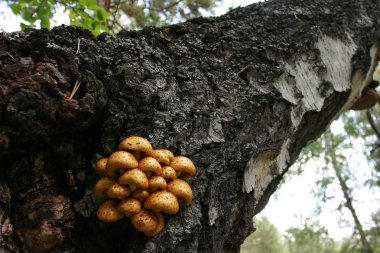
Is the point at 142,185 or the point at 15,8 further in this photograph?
the point at 15,8

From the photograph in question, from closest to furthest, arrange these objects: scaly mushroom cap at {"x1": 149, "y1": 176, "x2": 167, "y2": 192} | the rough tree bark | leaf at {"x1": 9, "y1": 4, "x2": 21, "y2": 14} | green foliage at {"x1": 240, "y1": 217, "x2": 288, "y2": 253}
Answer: the rough tree bark
scaly mushroom cap at {"x1": 149, "y1": 176, "x2": 167, "y2": 192}
leaf at {"x1": 9, "y1": 4, "x2": 21, "y2": 14}
green foliage at {"x1": 240, "y1": 217, "x2": 288, "y2": 253}

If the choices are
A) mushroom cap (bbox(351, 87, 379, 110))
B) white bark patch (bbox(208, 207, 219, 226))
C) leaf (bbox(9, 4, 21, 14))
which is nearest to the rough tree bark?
white bark patch (bbox(208, 207, 219, 226))

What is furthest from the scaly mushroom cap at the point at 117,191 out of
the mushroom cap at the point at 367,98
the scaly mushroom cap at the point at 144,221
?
the mushroom cap at the point at 367,98

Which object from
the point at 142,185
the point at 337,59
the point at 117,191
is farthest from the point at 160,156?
the point at 337,59

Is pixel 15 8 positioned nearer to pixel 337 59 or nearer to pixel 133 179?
pixel 133 179

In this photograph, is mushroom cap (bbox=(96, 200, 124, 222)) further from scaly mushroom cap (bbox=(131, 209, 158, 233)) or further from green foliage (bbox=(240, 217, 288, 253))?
green foliage (bbox=(240, 217, 288, 253))

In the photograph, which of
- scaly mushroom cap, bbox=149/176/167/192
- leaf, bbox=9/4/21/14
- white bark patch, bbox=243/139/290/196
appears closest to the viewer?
scaly mushroom cap, bbox=149/176/167/192

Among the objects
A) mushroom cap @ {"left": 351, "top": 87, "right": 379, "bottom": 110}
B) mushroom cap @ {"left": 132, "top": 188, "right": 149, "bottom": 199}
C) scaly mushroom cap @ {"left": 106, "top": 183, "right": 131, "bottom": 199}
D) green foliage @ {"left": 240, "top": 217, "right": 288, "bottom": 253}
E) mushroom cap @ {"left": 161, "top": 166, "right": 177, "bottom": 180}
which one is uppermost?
green foliage @ {"left": 240, "top": 217, "right": 288, "bottom": 253}
